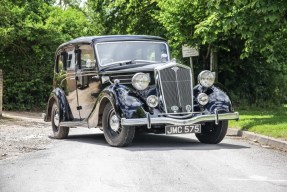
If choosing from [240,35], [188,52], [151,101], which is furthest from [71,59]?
[240,35]

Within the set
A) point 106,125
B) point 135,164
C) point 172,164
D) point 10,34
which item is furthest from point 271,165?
point 10,34

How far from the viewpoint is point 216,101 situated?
425 inches

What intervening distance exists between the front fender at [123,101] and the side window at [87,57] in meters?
1.22

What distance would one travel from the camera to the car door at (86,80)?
11523 mm

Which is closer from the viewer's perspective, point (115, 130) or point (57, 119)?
point (115, 130)

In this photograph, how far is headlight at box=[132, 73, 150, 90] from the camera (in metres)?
10.3

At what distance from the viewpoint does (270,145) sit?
11227mm

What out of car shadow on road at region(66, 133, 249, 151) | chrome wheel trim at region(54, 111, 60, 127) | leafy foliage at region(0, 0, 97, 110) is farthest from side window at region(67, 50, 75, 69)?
leafy foliage at region(0, 0, 97, 110)

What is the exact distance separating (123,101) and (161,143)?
171 cm

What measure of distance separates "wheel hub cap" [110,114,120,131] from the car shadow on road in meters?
0.43

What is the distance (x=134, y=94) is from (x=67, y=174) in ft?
10.6

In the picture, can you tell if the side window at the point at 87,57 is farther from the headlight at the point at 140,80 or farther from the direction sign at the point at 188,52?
the direction sign at the point at 188,52

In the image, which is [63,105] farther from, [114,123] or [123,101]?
[123,101]

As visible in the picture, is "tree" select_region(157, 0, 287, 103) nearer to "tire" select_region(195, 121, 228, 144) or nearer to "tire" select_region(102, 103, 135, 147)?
"tire" select_region(195, 121, 228, 144)
